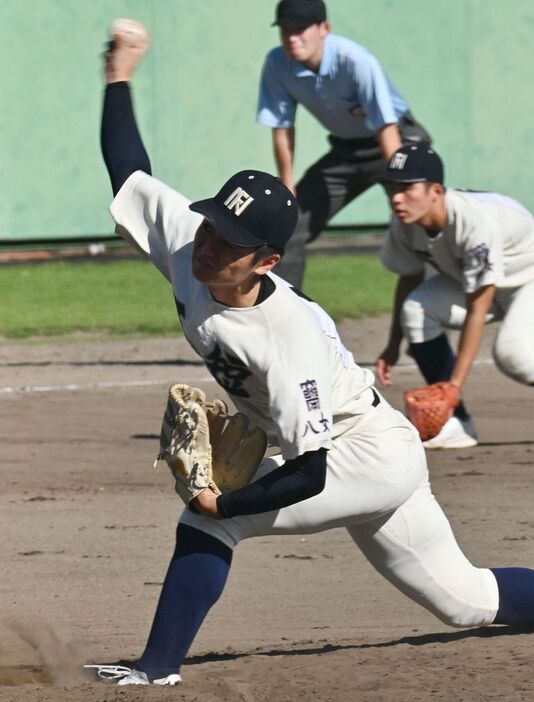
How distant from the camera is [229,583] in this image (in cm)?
512

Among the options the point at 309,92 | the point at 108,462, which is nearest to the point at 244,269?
the point at 108,462

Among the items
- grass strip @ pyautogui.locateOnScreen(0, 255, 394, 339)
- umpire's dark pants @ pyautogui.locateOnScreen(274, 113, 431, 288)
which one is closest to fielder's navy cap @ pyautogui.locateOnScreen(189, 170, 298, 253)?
umpire's dark pants @ pyautogui.locateOnScreen(274, 113, 431, 288)

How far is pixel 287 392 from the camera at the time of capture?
11.9ft

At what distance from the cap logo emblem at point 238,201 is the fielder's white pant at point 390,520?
0.73m

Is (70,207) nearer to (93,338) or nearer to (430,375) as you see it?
(93,338)

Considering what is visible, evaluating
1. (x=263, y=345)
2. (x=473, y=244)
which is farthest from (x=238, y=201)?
(x=473, y=244)

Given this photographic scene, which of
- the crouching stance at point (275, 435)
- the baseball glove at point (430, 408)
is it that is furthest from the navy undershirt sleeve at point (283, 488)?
the baseball glove at point (430, 408)

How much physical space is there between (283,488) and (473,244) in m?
3.11

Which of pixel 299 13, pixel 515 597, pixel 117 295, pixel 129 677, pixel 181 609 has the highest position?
pixel 299 13

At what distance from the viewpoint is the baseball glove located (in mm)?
5395

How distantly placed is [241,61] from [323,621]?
10.4 metres

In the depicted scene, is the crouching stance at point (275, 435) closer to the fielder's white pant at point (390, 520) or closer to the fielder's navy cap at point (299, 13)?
the fielder's white pant at point (390, 520)

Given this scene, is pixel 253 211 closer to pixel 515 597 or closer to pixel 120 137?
pixel 120 137

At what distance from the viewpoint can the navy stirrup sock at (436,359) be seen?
710 centimetres
